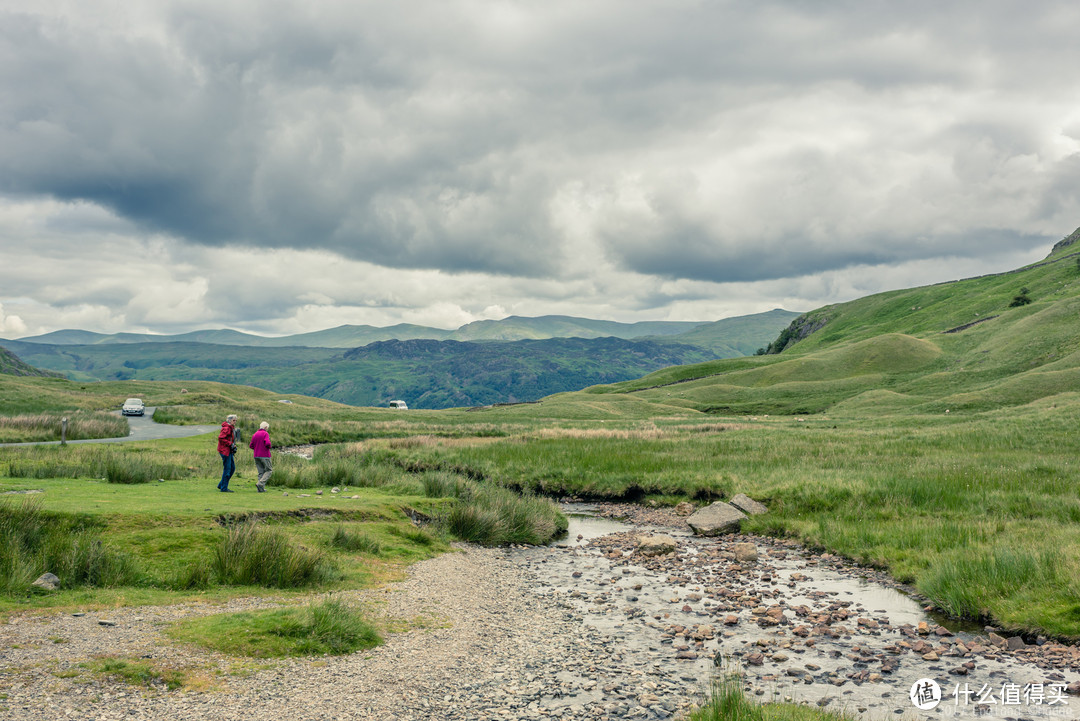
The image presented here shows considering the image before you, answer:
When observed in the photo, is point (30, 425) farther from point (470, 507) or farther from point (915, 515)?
point (915, 515)

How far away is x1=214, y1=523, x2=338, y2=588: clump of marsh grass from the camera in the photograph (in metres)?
13.2

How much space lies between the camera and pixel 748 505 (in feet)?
80.0

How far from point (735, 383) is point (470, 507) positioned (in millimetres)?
117960

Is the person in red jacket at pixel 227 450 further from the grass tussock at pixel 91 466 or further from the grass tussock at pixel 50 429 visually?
the grass tussock at pixel 50 429

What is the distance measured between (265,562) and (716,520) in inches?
625

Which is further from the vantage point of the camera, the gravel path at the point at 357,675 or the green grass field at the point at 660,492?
the green grass field at the point at 660,492

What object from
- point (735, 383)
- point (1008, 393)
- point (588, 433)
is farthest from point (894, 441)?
point (735, 383)

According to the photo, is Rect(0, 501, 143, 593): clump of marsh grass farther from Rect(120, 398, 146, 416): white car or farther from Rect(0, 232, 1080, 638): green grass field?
Rect(120, 398, 146, 416): white car

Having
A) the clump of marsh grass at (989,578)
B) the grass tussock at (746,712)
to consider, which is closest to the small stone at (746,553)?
the clump of marsh grass at (989,578)

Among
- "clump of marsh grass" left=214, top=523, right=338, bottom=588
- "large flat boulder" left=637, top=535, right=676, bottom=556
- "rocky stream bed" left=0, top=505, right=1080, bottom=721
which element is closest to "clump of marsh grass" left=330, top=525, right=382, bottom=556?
"rocky stream bed" left=0, top=505, right=1080, bottom=721

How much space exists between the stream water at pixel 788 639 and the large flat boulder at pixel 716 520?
3.08 meters

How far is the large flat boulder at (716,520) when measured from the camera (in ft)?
74.4

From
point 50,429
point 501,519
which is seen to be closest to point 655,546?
point 501,519

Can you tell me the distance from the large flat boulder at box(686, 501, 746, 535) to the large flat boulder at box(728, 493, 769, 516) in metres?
0.35
